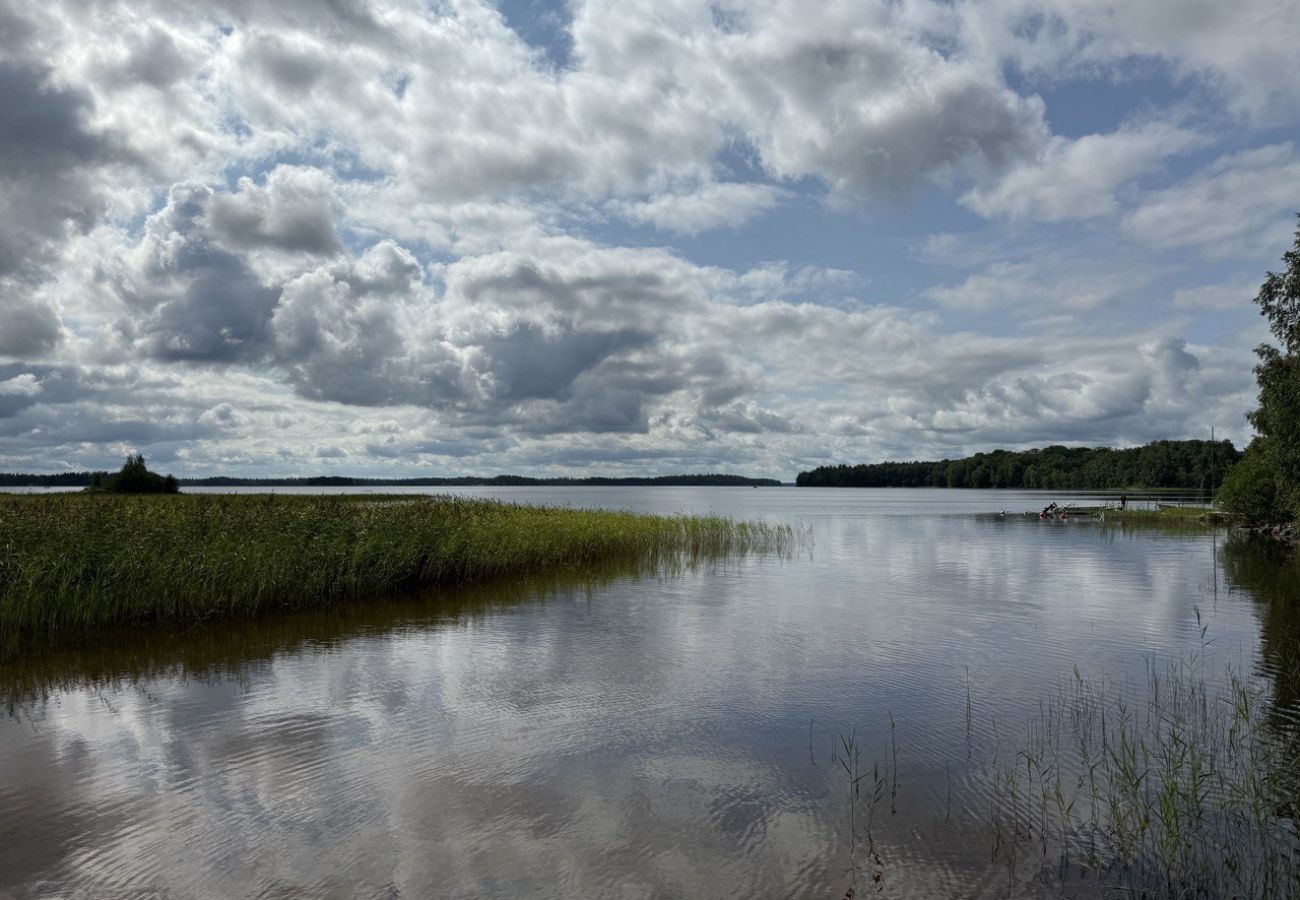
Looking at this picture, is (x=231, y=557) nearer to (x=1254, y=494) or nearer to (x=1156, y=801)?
(x=1156, y=801)

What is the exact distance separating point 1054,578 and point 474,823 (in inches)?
1068

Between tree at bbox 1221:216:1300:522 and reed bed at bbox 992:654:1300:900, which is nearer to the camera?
reed bed at bbox 992:654:1300:900

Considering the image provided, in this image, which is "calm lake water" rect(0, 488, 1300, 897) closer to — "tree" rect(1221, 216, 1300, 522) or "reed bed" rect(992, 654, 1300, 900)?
"reed bed" rect(992, 654, 1300, 900)

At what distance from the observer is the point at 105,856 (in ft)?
23.2

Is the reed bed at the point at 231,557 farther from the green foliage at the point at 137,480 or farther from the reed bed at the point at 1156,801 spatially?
the green foliage at the point at 137,480

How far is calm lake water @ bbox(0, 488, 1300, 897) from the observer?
6.96 meters

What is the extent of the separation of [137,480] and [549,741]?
63.3m

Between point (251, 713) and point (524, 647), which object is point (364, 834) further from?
point (524, 647)

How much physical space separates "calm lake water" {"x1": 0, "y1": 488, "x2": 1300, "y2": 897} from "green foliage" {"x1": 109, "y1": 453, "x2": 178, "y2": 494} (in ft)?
164

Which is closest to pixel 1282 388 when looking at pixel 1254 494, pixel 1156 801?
pixel 1254 494

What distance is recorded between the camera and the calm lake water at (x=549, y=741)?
274 inches

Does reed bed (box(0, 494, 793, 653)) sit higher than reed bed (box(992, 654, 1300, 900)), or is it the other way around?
reed bed (box(0, 494, 793, 653))

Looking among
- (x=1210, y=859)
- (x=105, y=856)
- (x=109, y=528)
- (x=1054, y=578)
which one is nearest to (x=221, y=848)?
(x=105, y=856)

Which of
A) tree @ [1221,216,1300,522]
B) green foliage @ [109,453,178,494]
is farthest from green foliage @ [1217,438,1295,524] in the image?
green foliage @ [109,453,178,494]
